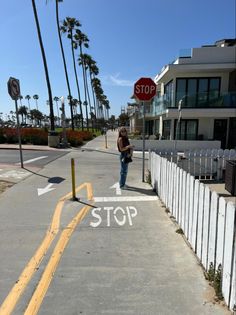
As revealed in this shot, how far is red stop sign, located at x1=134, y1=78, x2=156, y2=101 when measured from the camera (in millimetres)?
9492

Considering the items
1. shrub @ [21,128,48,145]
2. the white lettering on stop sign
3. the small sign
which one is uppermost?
the small sign

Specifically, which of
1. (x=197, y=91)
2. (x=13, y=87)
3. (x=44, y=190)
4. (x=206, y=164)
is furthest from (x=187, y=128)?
(x=44, y=190)

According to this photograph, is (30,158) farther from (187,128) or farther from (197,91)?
(197,91)

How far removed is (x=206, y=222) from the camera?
4102 mm

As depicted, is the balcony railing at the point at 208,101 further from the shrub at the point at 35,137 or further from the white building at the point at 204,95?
the shrub at the point at 35,137

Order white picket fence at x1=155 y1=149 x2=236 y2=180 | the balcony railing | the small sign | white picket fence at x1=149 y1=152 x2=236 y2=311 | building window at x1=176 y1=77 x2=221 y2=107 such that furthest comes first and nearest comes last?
building window at x1=176 y1=77 x2=221 y2=107, the balcony railing, the small sign, white picket fence at x1=155 y1=149 x2=236 y2=180, white picket fence at x1=149 y1=152 x2=236 y2=311

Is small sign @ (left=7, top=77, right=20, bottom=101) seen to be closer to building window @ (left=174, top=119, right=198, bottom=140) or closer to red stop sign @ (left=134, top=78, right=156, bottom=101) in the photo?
red stop sign @ (left=134, top=78, right=156, bottom=101)

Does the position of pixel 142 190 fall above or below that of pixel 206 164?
below

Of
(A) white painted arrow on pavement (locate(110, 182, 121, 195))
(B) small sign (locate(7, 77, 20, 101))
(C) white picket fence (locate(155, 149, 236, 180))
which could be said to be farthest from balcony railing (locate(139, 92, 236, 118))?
(A) white painted arrow on pavement (locate(110, 182, 121, 195))

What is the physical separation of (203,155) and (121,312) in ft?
29.0

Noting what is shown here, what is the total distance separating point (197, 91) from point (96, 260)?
23368 mm

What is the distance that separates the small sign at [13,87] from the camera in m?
11.7

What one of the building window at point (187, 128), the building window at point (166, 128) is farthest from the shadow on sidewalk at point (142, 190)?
the building window at point (166, 128)

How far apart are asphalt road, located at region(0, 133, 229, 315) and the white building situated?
681 inches
